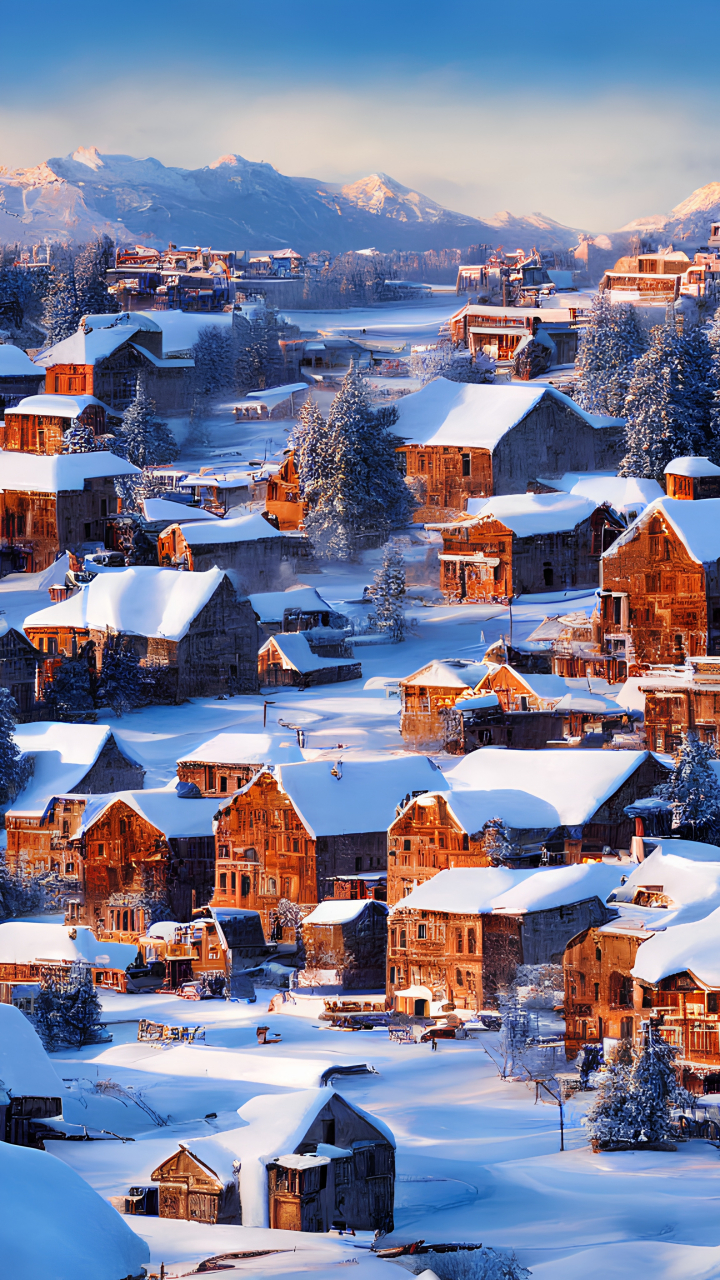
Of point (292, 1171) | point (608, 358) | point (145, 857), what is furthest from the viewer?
point (608, 358)

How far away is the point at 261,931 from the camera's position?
76.2 meters

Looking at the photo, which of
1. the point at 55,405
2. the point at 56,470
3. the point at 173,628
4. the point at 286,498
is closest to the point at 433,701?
the point at 173,628

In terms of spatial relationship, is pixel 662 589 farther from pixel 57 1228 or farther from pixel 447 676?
pixel 57 1228

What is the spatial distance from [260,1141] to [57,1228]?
8.28 meters

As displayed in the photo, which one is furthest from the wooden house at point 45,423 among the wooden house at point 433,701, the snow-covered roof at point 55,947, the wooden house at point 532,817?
the snow-covered roof at point 55,947

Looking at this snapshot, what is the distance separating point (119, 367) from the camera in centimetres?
12975

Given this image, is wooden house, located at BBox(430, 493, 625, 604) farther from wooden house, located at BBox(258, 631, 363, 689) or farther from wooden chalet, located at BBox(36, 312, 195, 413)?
wooden chalet, located at BBox(36, 312, 195, 413)

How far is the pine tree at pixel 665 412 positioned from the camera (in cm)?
10800

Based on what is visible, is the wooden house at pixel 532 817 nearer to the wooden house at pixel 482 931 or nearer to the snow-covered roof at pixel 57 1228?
the wooden house at pixel 482 931

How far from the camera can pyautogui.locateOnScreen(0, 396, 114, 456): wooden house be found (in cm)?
12062

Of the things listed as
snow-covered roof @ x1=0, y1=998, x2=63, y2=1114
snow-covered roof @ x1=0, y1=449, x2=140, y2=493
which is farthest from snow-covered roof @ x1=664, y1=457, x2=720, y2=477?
snow-covered roof @ x1=0, y1=998, x2=63, y2=1114

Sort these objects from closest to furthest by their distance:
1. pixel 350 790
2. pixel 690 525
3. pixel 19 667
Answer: pixel 350 790
pixel 690 525
pixel 19 667

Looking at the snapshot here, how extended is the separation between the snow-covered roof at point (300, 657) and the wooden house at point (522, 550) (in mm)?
7465

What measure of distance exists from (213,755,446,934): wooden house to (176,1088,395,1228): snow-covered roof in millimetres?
28389
